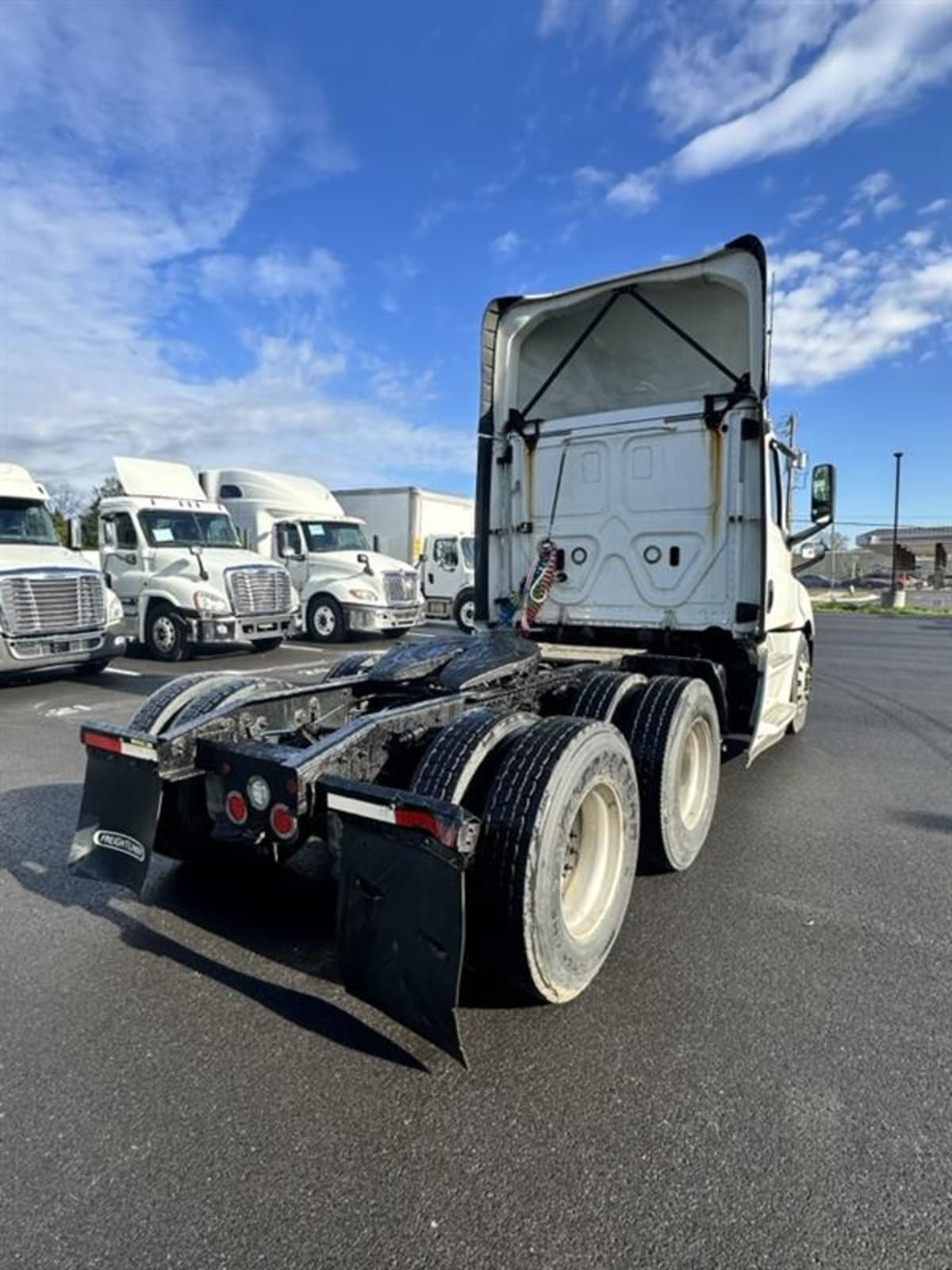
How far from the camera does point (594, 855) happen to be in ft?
10.4

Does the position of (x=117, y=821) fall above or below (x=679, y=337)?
A: below

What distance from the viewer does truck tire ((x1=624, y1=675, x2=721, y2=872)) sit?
385 centimetres

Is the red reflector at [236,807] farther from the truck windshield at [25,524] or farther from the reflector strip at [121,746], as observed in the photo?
the truck windshield at [25,524]

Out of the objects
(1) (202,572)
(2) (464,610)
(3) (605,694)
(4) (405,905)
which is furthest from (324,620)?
(4) (405,905)

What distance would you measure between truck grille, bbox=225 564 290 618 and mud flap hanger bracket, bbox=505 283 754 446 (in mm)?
7434

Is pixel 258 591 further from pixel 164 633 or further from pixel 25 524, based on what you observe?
pixel 25 524

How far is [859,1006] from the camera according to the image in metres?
2.79

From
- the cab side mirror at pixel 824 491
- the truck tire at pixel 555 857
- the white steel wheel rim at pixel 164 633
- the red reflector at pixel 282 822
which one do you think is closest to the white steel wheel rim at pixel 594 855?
the truck tire at pixel 555 857

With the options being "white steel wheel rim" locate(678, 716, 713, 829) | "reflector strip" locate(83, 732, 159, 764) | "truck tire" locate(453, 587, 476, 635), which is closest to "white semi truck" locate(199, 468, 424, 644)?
"truck tire" locate(453, 587, 476, 635)

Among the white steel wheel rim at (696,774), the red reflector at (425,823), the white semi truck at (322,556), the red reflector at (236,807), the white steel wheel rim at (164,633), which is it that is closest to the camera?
the red reflector at (425,823)

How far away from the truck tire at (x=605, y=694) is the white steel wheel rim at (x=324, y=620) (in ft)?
37.9

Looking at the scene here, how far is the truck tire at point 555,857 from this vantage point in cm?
257

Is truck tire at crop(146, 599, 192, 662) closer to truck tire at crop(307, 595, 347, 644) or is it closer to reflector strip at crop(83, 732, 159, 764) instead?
truck tire at crop(307, 595, 347, 644)

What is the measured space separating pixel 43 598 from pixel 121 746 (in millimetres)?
7366
